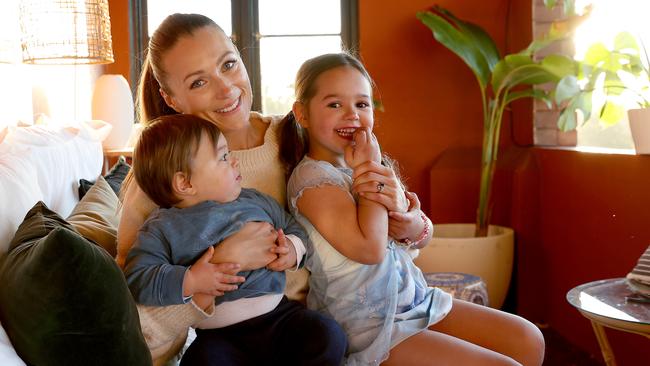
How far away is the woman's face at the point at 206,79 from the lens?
1.59 metres

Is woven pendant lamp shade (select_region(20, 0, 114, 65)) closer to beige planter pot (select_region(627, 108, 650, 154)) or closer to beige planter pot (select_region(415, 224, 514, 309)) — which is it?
beige planter pot (select_region(415, 224, 514, 309))

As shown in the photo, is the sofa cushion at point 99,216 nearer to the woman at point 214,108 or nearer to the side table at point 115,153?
the woman at point 214,108

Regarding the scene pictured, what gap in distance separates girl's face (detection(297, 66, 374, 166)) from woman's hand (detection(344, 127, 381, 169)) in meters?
0.05

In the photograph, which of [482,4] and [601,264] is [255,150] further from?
[482,4]

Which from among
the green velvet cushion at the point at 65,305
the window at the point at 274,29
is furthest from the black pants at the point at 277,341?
the window at the point at 274,29

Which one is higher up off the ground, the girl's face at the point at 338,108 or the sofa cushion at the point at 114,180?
the girl's face at the point at 338,108

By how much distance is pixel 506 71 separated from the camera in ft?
11.9

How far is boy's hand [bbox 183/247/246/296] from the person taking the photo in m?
1.29

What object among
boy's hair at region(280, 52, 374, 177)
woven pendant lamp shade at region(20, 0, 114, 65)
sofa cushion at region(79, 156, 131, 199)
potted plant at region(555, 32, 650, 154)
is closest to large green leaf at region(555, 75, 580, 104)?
potted plant at region(555, 32, 650, 154)

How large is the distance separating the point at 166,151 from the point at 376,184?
1.31ft

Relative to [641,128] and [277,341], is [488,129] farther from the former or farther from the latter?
[277,341]

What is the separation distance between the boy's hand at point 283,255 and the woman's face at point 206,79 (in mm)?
338

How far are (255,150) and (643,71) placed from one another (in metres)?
1.82

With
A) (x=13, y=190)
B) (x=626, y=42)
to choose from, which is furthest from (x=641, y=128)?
(x=13, y=190)
